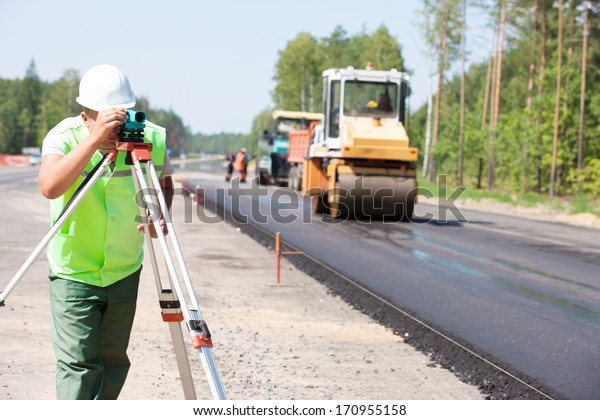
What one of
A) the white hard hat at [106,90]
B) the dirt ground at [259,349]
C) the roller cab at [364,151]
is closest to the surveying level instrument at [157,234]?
the white hard hat at [106,90]

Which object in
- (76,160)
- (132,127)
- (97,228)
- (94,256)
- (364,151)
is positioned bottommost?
A: (94,256)

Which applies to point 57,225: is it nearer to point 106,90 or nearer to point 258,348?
point 106,90

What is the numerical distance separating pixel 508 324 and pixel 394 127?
43.6ft

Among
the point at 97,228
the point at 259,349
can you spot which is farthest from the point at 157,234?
the point at 259,349

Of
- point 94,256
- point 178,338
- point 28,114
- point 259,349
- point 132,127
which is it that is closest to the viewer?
point 178,338

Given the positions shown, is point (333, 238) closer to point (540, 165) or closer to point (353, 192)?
point (353, 192)

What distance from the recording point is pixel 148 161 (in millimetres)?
3980

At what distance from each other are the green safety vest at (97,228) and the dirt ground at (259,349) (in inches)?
80.9

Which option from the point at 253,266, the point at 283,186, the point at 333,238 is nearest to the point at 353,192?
the point at 333,238

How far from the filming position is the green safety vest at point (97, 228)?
14.1 feet

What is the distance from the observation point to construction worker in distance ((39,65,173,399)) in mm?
4211

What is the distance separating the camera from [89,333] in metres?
4.25

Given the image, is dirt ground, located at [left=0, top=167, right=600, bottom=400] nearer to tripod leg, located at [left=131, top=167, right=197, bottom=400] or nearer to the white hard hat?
tripod leg, located at [left=131, top=167, right=197, bottom=400]

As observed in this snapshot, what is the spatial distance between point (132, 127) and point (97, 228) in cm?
66
